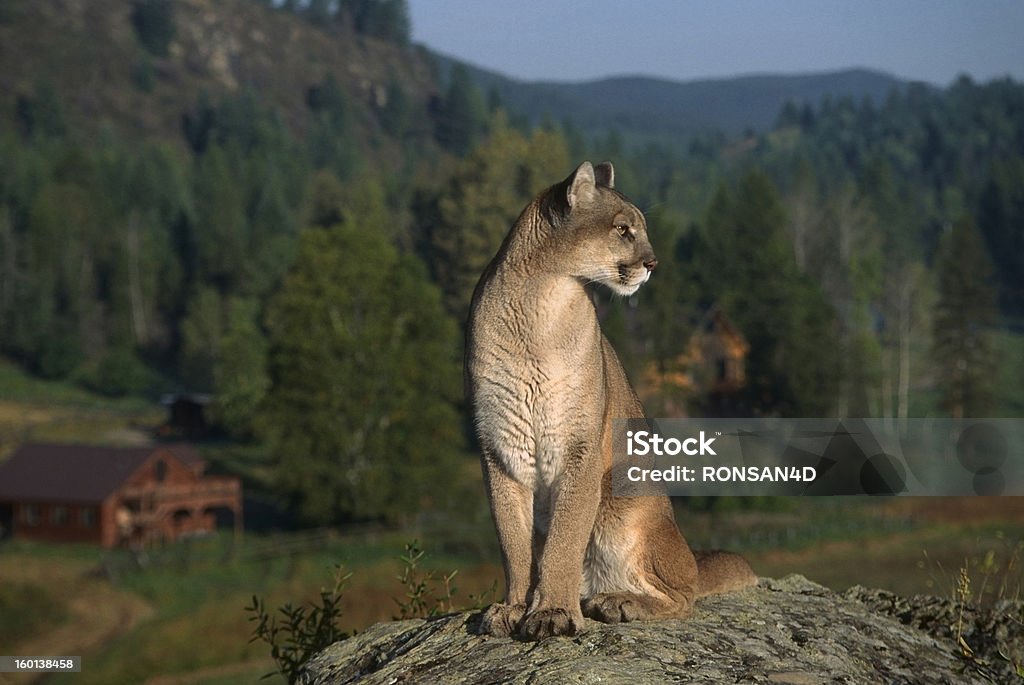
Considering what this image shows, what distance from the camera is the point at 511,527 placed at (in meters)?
8.20

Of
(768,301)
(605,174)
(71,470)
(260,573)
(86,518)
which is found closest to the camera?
(605,174)

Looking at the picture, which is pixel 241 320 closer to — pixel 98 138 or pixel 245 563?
pixel 245 563

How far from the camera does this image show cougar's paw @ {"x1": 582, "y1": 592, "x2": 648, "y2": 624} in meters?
8.22

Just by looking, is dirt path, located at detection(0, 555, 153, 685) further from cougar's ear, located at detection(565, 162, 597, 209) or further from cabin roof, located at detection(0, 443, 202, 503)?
cougar's ear, located at detection(565, 162, 597, 209)

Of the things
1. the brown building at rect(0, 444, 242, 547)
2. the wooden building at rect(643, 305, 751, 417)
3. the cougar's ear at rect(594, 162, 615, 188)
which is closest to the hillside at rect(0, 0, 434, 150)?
the wooden building at rect(643, 305, 751, 417)

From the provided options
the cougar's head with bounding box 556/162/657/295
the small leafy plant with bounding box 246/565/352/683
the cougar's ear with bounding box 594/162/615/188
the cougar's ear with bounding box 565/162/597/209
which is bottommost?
the small leafy plant with bounding box 246/565/352/683

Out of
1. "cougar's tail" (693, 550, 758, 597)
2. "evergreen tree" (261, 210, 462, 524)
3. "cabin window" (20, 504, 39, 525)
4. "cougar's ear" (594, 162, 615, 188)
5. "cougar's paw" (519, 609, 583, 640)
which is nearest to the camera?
"cougar's paw" (519, 609, 583, 640)

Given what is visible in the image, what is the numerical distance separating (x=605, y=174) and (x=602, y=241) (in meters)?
0.73

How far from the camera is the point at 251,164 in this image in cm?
12719

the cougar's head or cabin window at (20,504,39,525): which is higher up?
the cougar's head

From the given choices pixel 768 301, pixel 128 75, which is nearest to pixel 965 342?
pixel 768 301

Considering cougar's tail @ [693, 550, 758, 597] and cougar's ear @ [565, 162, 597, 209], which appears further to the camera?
cougar's tail @ [693, 550, 758, 597]

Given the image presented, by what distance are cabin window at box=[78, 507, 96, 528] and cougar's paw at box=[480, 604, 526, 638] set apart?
45.8 metres

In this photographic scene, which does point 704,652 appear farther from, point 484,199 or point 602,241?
point 484,199
